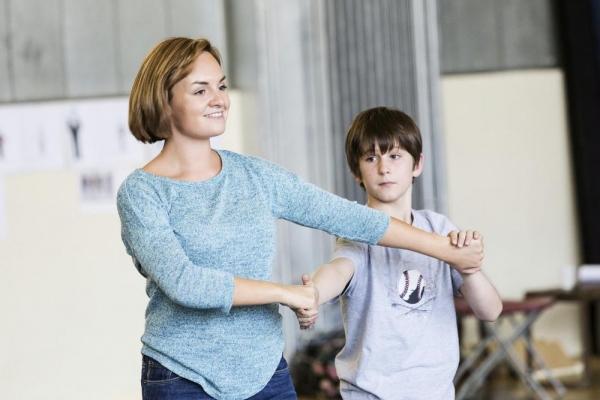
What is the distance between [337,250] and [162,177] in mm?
510

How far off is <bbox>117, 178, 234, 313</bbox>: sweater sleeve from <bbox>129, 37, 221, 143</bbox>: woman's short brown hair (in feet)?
0.45

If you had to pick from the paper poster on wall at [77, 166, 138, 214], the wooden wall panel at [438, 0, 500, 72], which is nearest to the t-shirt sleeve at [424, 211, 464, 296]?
the paper poster on wall at [77, 166, 138, 214]

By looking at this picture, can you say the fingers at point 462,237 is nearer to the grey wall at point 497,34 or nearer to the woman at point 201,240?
the woman at point 201,240

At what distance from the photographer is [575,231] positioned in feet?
19.0

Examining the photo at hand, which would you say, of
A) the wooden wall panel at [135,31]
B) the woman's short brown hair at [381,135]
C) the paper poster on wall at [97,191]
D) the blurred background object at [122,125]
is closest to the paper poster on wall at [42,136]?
the blurred background object at [122,125]

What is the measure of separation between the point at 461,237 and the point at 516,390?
3.26 m

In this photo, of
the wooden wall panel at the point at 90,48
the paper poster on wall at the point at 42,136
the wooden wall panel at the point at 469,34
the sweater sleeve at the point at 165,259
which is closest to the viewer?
the sweater sleeve at the point at 165,259

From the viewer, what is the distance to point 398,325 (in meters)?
1.95

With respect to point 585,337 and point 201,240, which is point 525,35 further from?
point 201,240

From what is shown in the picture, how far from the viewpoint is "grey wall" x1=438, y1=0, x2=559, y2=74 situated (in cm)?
572

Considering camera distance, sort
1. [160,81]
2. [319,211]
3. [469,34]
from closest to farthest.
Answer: [160,81], [319,211], [469,34]

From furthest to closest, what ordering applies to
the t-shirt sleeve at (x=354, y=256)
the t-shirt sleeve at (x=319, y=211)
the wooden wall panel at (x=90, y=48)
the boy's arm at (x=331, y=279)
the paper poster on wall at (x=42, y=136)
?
1. the wooden wall panel at (x=90, y=48)
2. the paper poster on wall at (x=42, y=136)
3. the t-shirt sleeve at (x=354, y=256)
4. the boy's arm at (x=331, y=279)
5. the t-shirt sleeve at (x=319, y=211)

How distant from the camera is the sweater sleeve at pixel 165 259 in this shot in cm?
155

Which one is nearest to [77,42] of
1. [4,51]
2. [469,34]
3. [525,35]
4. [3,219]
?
[4,51]
